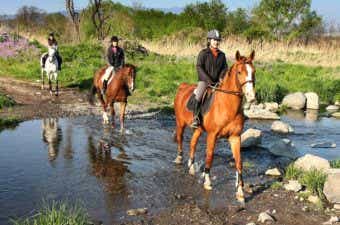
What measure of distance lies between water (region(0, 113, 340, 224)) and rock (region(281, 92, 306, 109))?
3417 mm

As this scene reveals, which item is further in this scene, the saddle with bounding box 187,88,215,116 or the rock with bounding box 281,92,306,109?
the rock with bounding box 281,92,306,109

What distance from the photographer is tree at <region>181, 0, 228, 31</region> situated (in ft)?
158

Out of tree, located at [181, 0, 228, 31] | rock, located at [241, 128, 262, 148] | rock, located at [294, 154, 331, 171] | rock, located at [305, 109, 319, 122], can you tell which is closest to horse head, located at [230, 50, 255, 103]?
rock, located at [294, 154, 331, 171]

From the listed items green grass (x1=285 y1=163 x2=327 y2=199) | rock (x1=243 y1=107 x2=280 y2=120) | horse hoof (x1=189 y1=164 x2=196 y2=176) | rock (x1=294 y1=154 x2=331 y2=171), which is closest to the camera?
green grass (x1=285 y1=163 x2=327 y2=199)

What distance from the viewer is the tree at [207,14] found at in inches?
1892

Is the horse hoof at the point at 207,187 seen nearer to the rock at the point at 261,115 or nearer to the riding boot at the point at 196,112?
the riding boot at the point at 196,112

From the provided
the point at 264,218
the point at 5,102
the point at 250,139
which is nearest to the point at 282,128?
the point at 250,139

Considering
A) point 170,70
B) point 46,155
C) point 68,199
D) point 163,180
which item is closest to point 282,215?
point 163,180

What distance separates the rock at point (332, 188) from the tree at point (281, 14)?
139 ft

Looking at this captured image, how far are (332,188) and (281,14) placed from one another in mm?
43831

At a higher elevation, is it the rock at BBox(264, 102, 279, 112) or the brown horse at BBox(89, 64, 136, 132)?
the brown horse at BBox(89, 64, 136, 132)

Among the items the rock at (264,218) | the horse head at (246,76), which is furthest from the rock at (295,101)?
the rock at (264,218)

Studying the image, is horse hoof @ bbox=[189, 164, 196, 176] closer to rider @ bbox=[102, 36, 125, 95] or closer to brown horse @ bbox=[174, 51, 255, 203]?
brown horse @ bbox=[174, 51, 255, 203]

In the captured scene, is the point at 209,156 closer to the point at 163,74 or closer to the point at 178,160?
the point at 178,160
